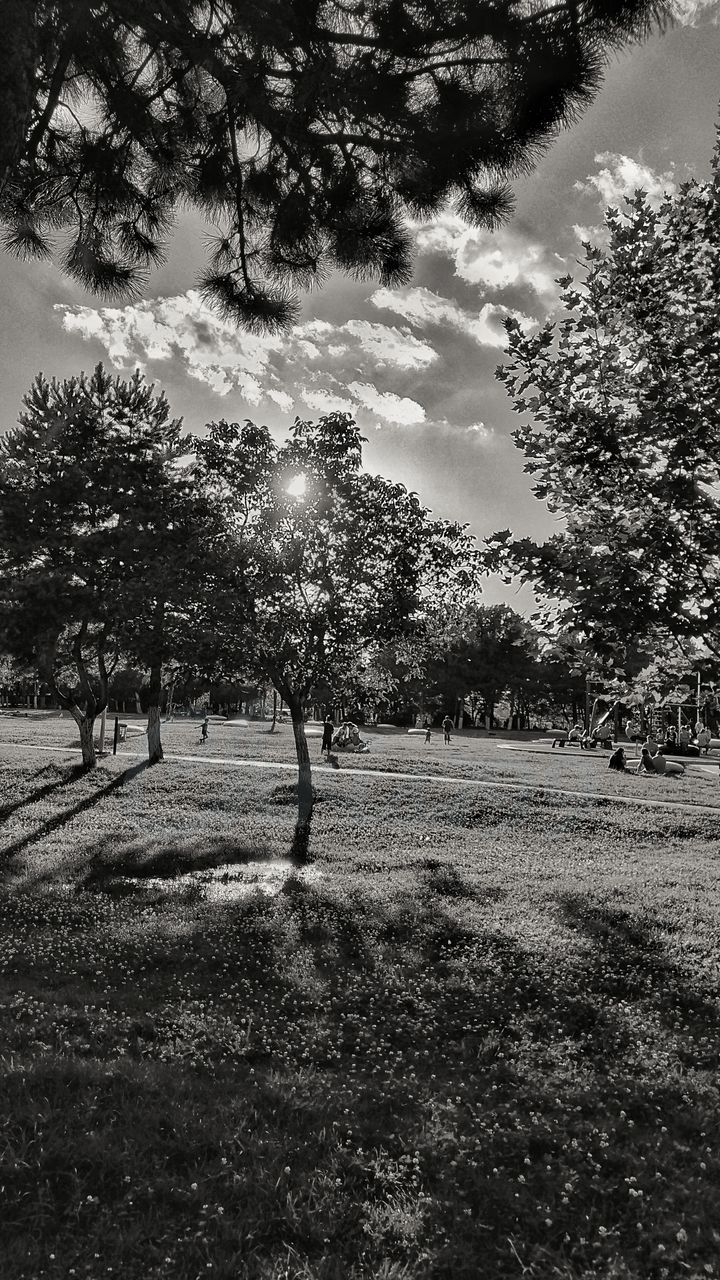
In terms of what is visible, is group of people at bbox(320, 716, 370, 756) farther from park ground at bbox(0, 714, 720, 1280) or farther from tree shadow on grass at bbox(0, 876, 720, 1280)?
tree shadow on grass at bbox(0, 876, 720, 1280)

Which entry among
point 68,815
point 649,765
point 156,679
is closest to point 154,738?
point 156,679

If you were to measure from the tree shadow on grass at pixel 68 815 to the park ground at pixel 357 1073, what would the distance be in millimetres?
1600

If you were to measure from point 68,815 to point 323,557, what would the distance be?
10822 millimetres

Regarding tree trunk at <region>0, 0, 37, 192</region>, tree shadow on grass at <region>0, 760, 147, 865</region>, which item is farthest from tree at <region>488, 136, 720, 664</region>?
tree shadow on grass at <region>0, 760, 147, 865</region>

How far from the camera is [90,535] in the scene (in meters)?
21.3

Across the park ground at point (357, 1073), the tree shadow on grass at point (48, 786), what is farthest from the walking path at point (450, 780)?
the park ground at point (357, 1073)

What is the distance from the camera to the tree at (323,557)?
18.2 meters

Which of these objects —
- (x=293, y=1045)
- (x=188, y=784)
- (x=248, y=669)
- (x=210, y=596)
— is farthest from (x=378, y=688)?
(x=293, y=1045)

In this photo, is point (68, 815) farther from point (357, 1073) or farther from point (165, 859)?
point (357, 1073)

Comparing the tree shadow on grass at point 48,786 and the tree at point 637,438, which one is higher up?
the tree at point 637,438

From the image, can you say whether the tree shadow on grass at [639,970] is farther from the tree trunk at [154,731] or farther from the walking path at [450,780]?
the tree trunk at [154,731]

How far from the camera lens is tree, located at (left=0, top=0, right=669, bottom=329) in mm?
5297

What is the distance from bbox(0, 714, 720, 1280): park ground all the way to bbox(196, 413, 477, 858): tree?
6001 mm

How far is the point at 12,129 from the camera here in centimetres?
488
